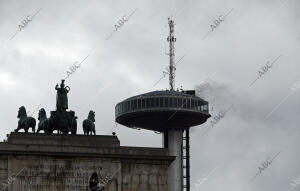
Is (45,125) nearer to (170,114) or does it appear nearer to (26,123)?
(26,123)

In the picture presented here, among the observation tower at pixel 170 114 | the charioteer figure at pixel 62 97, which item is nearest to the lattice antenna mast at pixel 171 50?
the observation tower at pixel 170 114

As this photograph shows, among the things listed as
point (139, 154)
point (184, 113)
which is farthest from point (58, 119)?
point (184, 113)

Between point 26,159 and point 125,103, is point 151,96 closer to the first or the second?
point 125,103

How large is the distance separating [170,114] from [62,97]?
82.8 metres

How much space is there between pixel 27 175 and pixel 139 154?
15.2 m

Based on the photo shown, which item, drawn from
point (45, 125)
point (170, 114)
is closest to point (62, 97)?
point (45, 125)

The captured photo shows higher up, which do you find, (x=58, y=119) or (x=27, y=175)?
(x=58, y=119)

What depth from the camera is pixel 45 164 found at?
97.6m

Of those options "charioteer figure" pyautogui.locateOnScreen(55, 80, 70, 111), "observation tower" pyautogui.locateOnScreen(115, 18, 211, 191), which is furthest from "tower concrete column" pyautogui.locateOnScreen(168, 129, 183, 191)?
"charioteer figure" pyautogui.locateOnScreen(55, 80, 70, 111)

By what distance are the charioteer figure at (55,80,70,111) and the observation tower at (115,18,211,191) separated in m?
79.6

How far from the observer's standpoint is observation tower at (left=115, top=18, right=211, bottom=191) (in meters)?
184

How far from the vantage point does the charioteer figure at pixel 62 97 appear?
103 m

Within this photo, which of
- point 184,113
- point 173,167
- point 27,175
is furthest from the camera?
point 173,167

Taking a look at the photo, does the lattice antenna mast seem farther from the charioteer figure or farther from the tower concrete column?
the charioteer figure
